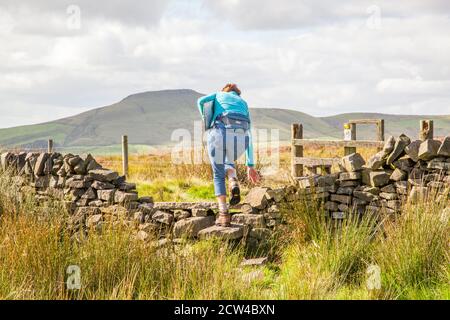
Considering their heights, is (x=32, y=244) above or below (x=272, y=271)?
above

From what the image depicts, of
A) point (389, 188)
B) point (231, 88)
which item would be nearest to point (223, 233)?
point (231, 88)

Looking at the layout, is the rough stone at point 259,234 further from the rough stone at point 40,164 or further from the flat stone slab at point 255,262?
the rough stone at point 40,164

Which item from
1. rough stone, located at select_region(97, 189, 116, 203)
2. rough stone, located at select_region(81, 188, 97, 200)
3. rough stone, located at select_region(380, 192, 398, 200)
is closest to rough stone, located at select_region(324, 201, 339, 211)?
rough stone, located at select_region(380, 192, 398, 200)

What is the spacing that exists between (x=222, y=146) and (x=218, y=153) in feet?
0.33

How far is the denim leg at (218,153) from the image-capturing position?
7336 mm

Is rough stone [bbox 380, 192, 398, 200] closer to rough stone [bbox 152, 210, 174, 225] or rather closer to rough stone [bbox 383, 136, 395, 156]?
rough stone [bbox 383, 136, 395, 156]

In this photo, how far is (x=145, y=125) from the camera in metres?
137

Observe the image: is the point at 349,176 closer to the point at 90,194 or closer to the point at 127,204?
the point at 127,204

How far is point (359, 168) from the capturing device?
791 centimetres

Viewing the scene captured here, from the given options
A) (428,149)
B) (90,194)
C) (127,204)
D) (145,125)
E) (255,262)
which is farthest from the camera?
(145,125)

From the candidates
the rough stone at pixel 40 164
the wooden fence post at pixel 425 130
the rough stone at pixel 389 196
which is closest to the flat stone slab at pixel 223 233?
the rough stone at pixel 389 196
